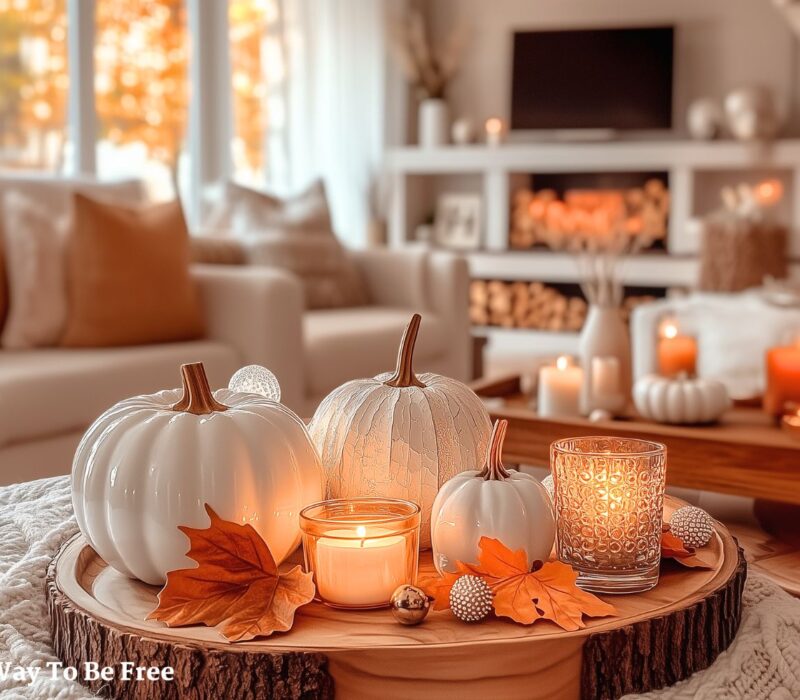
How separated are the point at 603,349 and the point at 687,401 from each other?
32cm

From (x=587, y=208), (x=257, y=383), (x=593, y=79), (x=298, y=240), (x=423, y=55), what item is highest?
(x=423, y=55)

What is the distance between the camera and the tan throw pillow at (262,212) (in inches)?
154

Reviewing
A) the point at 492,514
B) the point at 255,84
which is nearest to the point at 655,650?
the point at 492,514

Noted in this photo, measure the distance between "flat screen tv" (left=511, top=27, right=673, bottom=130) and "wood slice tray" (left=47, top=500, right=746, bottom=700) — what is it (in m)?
5.47

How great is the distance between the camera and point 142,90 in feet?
15.8

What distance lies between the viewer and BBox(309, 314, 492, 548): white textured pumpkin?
40.6 inches

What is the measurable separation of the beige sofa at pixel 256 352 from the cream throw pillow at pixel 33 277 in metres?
0.07

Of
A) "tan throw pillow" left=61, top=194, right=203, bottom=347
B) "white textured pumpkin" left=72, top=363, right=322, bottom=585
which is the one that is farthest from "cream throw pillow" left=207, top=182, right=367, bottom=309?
"white textured pumpkin" left=72, top=363, right=322, bottom=585

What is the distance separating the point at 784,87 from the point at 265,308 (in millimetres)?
3980

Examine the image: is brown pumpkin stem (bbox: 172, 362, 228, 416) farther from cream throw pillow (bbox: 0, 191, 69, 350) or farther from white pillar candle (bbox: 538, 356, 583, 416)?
cream throw pillow (bbox: 0, 191, 69, 350)

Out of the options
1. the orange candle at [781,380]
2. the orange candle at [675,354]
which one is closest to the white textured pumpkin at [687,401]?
the orange candle at [781,380]

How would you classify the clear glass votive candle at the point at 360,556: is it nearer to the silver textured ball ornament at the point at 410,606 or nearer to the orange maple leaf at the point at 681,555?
the silver textured ball ornament at the point at 410,606

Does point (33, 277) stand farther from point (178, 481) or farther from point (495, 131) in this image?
point (495, 131)

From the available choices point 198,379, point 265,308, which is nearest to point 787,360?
point 265,308
